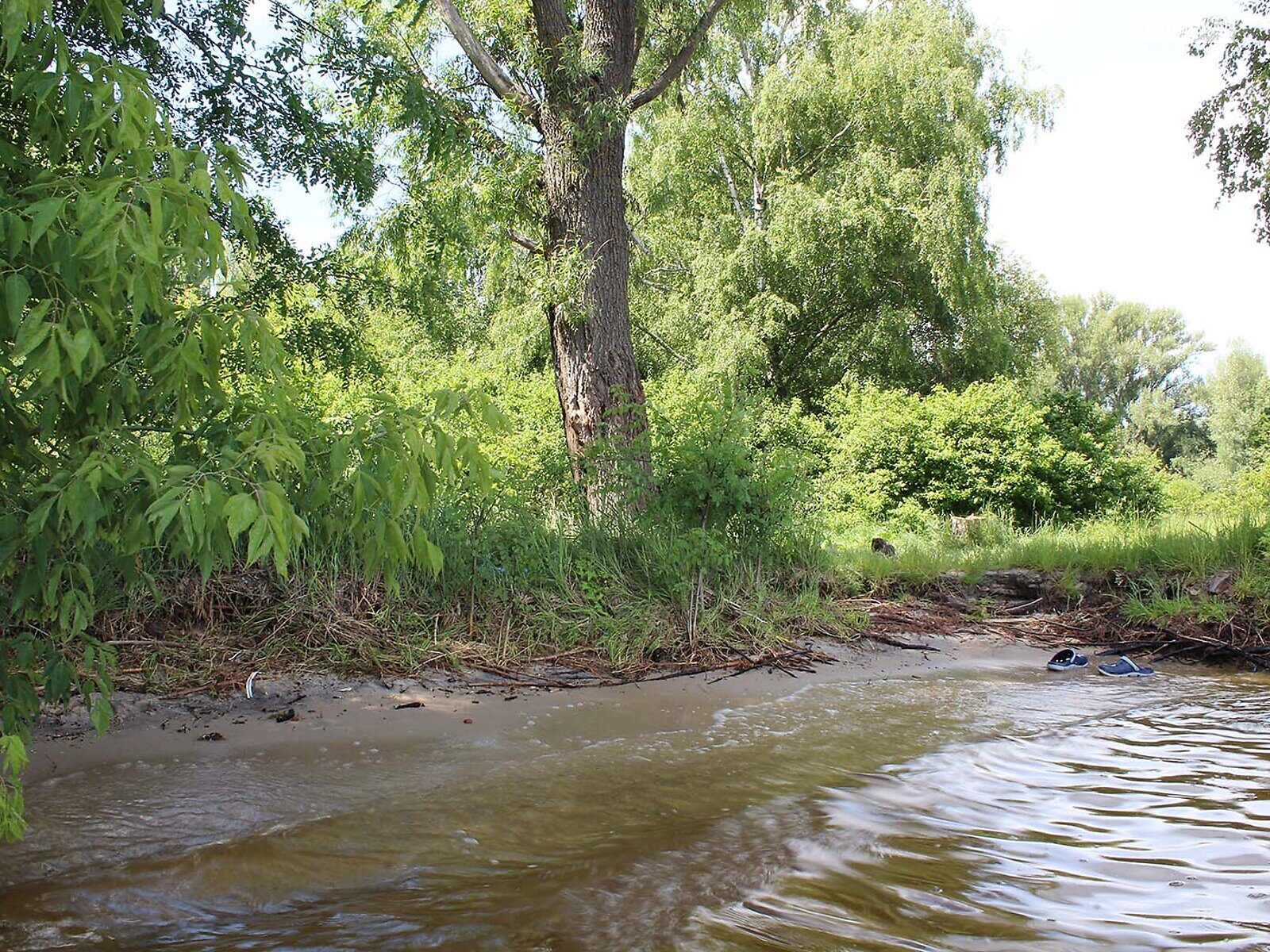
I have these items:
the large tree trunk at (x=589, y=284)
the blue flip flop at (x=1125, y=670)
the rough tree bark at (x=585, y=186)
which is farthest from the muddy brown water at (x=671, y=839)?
the rough tree bark at (x=585, y=186)

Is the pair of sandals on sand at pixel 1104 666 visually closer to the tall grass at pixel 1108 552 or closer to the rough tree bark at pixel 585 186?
the tall grass at pixel 1108 552

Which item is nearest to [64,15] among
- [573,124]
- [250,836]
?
[573,124]

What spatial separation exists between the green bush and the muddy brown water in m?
11.3

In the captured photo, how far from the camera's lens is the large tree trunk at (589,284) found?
905 cm

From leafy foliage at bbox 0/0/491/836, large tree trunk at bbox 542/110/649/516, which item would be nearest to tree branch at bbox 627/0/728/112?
large tree trunk at bbox 542/110/649/516

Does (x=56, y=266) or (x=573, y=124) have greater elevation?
(x=573, y=124)

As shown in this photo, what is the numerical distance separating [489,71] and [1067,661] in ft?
25.4

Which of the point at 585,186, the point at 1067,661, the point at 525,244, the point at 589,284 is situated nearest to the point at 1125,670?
the point at 1067,661

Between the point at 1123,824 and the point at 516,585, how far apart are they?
4.02 m

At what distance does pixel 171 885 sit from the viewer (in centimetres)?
292

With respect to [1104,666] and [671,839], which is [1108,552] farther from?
[671,839]

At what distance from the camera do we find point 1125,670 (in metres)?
6.57

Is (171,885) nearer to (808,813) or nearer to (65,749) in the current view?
(65,749)

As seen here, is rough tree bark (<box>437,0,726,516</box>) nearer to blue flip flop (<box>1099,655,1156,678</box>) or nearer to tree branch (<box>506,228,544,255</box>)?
tree branch (<box>506,228,544,255</box>)
